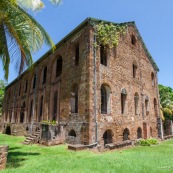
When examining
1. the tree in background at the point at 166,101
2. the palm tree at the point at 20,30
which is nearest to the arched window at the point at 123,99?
the palm tree at the point at 20,30

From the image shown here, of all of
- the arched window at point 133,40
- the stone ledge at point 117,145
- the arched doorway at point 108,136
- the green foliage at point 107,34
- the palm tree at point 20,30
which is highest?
the arched window at point 133,40

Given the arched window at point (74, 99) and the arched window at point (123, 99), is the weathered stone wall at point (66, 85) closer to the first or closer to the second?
the arched window at point (74, 99)

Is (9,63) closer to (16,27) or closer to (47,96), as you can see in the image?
(16,27)

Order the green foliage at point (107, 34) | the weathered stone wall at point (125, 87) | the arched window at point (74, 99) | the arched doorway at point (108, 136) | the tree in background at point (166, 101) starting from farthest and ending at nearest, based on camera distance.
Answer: the tree in background at point (166, 101)
the arched window at point (74, 99)
the green foliage at point (107, 34)
the arched doorway at point (108, 136)
the weathered stone wall at point (125, 87)

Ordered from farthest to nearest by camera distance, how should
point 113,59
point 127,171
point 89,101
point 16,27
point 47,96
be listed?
point 47,96, point 113,59, point 89,101, point 16,27, point 127,171

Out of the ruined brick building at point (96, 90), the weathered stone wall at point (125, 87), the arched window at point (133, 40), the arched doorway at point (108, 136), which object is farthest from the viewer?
the arched window at point (133, 40)

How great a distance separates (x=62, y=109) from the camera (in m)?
14.6

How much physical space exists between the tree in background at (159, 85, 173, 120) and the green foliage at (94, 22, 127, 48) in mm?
14196

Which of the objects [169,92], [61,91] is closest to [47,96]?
[61,91]

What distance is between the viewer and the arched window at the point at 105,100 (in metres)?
13.6

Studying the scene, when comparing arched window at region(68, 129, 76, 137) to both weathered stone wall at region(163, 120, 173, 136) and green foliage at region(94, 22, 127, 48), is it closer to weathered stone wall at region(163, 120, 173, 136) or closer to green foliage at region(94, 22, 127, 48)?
green foliage at region(94, 22, 127, 48)

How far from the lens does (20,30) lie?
7949mm

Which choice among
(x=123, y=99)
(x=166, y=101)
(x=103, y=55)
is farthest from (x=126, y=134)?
(x=166, y=101)

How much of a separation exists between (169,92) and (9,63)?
85.8 ft
